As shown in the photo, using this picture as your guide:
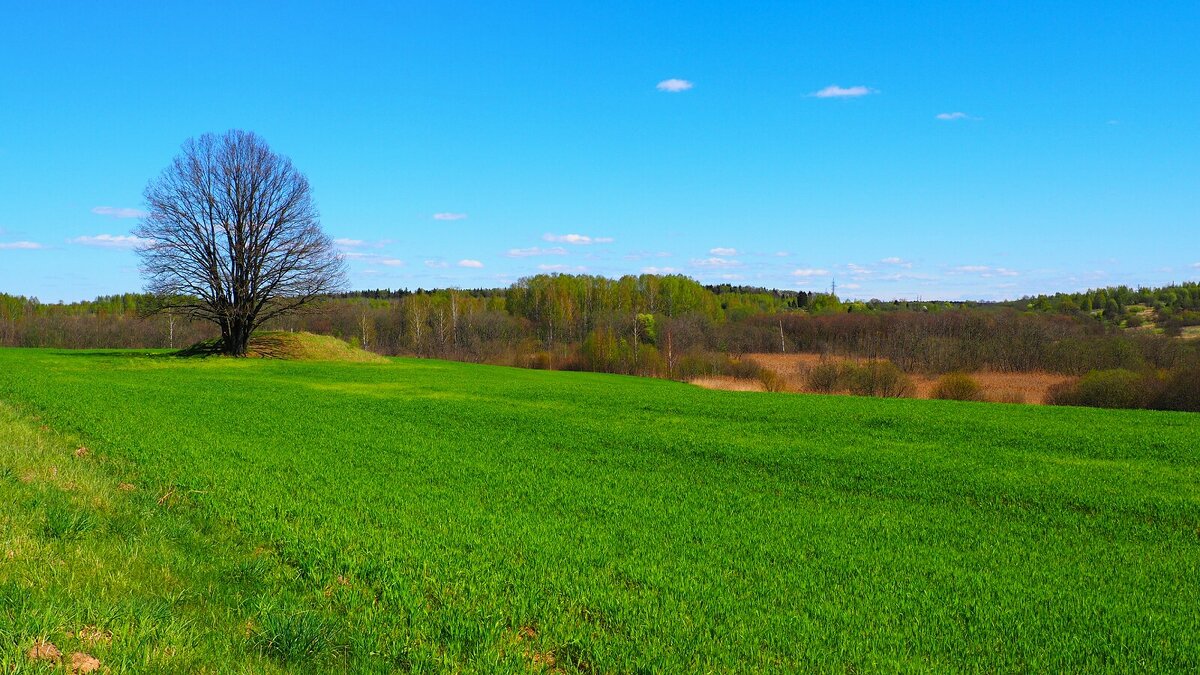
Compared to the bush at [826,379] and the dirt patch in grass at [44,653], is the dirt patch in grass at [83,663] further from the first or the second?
the bush at [826,379]

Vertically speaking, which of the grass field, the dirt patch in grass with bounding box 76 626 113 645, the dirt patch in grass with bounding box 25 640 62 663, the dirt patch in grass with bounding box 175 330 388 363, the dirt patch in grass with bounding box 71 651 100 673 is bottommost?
the grass field

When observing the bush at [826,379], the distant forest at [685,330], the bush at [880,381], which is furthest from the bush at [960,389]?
the distant forest at [685,330]

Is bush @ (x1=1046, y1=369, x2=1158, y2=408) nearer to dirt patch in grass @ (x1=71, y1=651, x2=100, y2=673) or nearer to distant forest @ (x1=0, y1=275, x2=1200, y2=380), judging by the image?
distant forest @ (x1=0, y1=275, x2=1200, y2=380)

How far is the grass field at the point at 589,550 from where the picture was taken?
17.6ft

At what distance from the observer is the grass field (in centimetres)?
538

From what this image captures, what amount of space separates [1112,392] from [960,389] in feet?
23.3

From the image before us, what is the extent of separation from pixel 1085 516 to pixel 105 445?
58.5 ft

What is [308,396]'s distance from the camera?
27.2m

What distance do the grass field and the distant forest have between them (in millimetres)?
39884

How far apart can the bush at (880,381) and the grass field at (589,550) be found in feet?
79.7

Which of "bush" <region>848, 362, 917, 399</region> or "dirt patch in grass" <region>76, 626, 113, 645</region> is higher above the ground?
→ "dirt patch in grass" <region>76, 626, 113, 645</region>

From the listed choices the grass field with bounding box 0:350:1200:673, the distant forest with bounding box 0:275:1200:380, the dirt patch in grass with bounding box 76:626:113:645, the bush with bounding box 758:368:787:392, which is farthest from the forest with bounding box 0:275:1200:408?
the dirt patch in grass with bounding box 76:626:113:645

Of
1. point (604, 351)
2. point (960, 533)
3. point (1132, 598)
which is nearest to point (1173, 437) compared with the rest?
point (960, 533)

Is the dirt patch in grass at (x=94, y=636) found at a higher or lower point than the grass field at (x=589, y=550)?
higher
